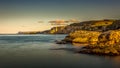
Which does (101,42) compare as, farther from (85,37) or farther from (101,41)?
(85,37)

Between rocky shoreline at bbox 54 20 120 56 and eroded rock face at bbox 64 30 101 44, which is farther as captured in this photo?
eroded rock face at bbox 64 30 101 44

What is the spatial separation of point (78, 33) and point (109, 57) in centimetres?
6672

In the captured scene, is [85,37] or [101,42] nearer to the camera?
[101,42]

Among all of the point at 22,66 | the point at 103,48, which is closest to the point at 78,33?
the point at 103,48

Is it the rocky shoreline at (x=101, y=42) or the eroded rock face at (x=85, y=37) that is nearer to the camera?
the rocky shoreline at (x=101, y=42)

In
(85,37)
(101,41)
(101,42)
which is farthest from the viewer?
(85,37)

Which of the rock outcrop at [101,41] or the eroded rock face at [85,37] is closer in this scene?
the rock outcrop at [101,41]

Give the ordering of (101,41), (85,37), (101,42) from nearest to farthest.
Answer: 1. (101,42)
2. (101,41)
3. (85,37)

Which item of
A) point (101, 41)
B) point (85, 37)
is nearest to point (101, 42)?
point (101, 41)

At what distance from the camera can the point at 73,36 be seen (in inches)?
4793

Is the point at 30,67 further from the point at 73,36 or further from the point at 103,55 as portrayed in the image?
the point at 73,36

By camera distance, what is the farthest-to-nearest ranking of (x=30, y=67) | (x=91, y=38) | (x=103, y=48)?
1. (x=91, y=38)
2. (x=103, y=48)
3. (x=30, y=67)

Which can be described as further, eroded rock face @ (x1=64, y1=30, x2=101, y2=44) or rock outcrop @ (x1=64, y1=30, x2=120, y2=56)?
eroded rock face @ (x1=64, y1=30, x2=101, y2=44)

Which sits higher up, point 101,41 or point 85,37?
point 85,37
